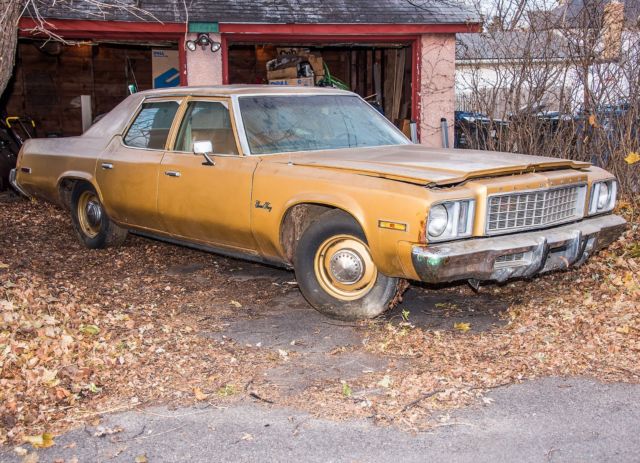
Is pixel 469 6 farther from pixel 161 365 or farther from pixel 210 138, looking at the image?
pixel 161 365

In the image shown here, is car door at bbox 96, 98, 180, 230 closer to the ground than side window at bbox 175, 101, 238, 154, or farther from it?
closer to the ground

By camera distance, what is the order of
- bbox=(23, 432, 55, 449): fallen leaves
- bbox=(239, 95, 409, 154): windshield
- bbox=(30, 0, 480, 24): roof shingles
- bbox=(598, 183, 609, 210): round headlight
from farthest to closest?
bbox=(30, 0, 480, 24): roof shingles < bbox=(239, 95, 409, 154): windshield < bbox=(598, 183, 609, 210): round headlight < bbox=(23, 432, 55, 449): fallen leaves

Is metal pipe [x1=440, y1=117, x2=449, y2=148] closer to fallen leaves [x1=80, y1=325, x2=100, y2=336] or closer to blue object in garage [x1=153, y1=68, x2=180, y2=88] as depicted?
blue object in garage [x1=153, y1=68, x2=180, y2=88]

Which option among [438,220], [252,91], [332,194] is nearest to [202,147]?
[252,91]

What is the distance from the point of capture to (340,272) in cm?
537

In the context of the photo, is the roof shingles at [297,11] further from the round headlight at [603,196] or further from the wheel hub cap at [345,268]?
the wheel hub cap at [345,268]

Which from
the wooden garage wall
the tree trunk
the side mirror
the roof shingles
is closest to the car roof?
the side mirror

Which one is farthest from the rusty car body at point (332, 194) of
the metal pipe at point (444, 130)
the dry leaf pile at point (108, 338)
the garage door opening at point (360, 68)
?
the garage door opening at point (360, 68)

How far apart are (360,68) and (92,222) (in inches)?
402

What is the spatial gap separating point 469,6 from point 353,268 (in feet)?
27.8

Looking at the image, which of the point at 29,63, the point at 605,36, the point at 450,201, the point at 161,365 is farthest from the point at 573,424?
the point at 29,63

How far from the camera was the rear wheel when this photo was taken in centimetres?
768

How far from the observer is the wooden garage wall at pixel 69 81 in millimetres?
16172

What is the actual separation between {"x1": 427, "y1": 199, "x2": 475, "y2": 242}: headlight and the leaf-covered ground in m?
0.71
